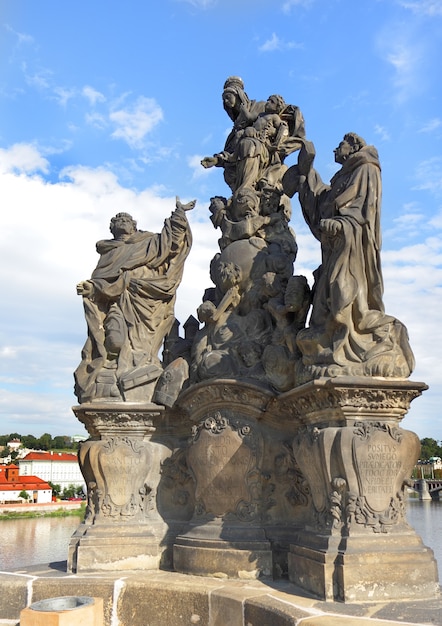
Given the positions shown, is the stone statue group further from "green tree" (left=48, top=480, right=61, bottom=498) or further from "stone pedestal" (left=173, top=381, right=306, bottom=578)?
"green tree" (left=48, top=480, right=61, bottom=498)

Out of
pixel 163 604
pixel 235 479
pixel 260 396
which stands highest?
pixel 260 396

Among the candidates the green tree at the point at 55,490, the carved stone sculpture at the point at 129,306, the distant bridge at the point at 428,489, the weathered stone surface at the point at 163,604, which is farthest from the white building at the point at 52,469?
the weathered stone surface at the point at 163,604

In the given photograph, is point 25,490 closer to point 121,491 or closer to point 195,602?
point 121,491

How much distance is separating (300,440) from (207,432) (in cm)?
112

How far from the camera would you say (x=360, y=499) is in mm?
5305

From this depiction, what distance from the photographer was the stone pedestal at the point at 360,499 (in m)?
5.04

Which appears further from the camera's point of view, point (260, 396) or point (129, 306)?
point (129, 306)

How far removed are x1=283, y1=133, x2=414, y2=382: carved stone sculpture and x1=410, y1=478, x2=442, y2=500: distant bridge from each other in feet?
107

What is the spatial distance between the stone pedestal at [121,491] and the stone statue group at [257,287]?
0.95ft

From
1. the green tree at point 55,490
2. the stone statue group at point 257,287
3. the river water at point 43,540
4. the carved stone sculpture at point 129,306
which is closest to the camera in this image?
the stone statue group at point 257,287

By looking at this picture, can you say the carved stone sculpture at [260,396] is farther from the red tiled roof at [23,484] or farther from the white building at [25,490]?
the red tiled roof at [23,484]

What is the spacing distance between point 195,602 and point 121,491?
1761 millimetres

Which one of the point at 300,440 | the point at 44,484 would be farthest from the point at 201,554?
the point at 44,484

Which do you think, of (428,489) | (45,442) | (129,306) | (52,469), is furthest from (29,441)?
(129,306)
